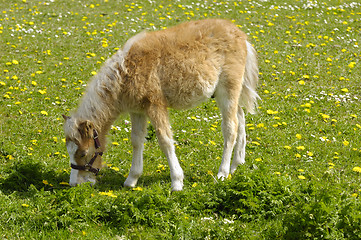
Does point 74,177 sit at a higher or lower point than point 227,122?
lower

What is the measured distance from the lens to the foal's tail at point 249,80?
708 centimetres

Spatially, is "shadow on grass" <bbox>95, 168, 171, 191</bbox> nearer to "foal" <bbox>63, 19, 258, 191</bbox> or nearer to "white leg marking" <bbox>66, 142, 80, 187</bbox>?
"foal" <bbox>63, 19, 258, 191</bbox>

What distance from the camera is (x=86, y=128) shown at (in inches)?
229

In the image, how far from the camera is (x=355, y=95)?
958cm

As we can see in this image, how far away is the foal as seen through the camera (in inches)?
233

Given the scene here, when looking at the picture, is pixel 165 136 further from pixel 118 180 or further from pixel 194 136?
pixel 194 136

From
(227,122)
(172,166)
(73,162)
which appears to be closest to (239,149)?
(227,122)

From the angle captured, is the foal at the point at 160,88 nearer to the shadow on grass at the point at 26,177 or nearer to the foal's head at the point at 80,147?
the foal's head at the point at 80,147

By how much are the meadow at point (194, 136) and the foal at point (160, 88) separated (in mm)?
456

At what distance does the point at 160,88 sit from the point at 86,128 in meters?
1.07

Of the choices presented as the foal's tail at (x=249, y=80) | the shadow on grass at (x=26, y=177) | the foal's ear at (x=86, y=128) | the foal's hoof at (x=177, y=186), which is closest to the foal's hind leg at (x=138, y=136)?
the foal's hoof at (x=177, y=186)

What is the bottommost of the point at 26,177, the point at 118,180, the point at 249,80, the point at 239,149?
the point at 118,180

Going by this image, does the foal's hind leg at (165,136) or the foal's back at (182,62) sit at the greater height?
the foal's back at (182,62)

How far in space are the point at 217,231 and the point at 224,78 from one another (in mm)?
2498
